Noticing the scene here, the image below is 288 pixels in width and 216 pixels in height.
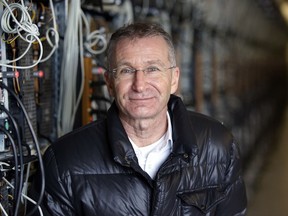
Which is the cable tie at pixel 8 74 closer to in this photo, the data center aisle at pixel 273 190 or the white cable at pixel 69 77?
the white cable at pixel 69 77

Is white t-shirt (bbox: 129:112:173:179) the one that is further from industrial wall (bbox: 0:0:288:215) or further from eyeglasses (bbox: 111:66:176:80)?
industrial wall (bbox: 0:0:288:215)

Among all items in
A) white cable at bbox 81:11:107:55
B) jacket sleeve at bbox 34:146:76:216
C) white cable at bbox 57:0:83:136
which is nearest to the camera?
jacket sleeve at bbox 34:146:76:216

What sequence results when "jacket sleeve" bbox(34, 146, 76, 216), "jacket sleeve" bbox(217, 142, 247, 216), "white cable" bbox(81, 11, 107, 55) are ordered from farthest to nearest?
"white cable" bbox(81, 11, 107, 55)
"jacket sleeve" bbox(217, 142, 247, 216)
"jacket sleeve" bbox(34, 146, 76, 216)

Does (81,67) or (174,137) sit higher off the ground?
(81,67)

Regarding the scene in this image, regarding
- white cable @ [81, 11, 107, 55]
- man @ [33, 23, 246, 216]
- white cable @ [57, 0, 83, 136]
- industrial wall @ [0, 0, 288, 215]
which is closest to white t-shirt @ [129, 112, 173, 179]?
man @ [33, 23, 246, 216]

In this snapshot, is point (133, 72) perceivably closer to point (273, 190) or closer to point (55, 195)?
point (55, 195)

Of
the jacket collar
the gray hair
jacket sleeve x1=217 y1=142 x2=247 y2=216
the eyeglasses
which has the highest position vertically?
the gray hair

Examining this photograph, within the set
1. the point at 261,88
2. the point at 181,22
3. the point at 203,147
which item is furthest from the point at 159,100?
the point at 261,88

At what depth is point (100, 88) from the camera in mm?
2379

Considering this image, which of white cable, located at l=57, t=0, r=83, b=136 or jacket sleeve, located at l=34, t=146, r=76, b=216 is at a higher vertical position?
white cable, located at l=57, t=0, r=83, b=136

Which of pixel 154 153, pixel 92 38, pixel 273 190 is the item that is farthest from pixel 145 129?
pixel 273 190

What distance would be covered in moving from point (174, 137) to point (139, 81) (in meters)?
0.24

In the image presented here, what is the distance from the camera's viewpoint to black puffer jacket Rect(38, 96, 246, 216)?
1389 mm

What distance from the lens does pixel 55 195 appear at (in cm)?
138
